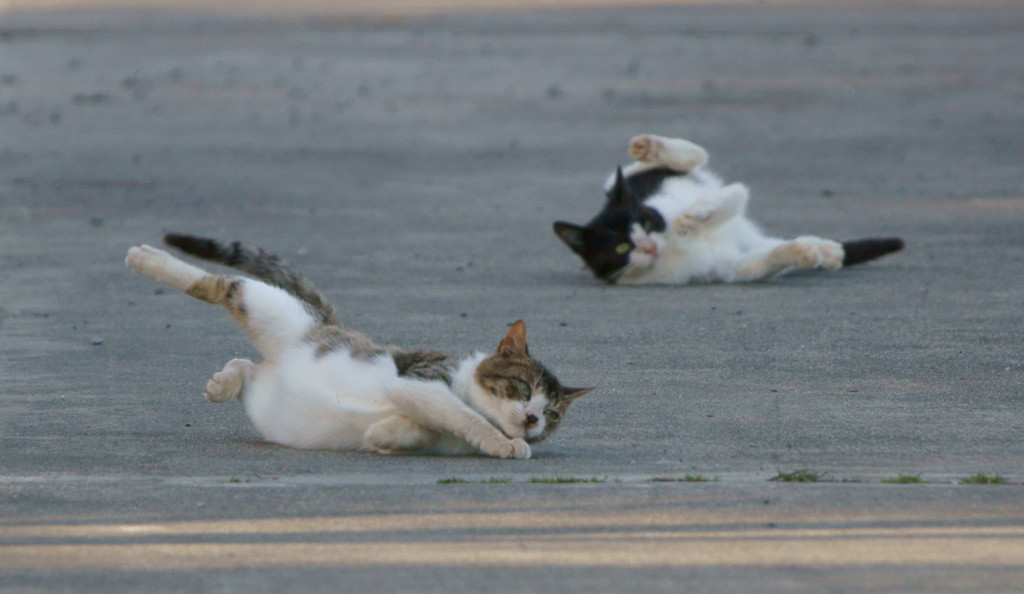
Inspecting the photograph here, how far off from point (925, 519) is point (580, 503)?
39.5 inches

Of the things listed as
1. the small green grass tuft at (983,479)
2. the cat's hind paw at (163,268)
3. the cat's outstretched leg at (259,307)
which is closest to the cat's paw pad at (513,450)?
the cat's outstretched leg at (259,307)

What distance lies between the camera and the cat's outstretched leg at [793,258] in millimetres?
8727

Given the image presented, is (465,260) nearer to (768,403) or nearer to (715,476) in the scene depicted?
(768,403)

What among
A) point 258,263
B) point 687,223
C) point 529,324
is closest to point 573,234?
point 687,223

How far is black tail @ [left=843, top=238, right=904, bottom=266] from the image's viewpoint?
29.6 ft

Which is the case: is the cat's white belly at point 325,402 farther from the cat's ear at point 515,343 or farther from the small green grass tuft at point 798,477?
the small green grass tuft at point 798,477

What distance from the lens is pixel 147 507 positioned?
14.3ft

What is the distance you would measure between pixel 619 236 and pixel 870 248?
5.17 feet

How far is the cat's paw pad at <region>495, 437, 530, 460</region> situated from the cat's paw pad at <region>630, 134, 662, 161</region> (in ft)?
15.8

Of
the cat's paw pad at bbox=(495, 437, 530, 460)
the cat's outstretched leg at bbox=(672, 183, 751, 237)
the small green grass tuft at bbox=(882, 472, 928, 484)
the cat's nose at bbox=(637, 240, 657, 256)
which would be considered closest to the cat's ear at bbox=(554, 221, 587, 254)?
the cat's nose at bbox=(637, 240, 657, 256)

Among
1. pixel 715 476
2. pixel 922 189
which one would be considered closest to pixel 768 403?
pixel 715 476

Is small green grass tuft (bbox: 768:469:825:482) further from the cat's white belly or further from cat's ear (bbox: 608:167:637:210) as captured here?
cat's ear (bbox: 608:167:637:210)

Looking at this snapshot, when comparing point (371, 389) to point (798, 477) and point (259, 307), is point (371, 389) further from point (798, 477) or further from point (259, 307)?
point (798, 477)

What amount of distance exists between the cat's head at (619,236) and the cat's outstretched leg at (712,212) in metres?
0.14
